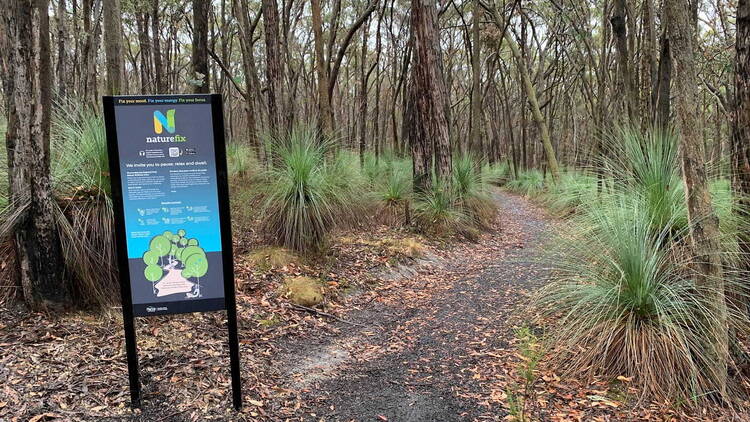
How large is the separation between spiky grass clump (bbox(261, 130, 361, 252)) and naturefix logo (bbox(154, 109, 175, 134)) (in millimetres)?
3014

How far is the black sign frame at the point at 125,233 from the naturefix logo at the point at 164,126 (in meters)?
0.12

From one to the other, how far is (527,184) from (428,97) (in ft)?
36.9

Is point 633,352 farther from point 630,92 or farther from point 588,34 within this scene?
point 588,34

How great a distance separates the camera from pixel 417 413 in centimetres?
309

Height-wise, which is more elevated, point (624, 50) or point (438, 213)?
point (624, 50)

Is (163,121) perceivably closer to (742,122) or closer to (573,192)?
(742,122)

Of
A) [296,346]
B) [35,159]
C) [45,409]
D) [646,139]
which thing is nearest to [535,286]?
[646,139]

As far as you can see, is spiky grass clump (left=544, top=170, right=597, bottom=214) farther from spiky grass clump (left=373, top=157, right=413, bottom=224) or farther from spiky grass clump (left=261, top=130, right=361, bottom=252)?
spiky grass clump (left=261, top=130, right=361, bottom=252)

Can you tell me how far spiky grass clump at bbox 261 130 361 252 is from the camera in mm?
5871

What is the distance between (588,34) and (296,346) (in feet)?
46.4

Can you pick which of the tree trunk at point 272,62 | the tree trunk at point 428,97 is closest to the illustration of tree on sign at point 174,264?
the tree trunk at point 272,62

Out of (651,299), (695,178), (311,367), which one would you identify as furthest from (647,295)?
(311,367)

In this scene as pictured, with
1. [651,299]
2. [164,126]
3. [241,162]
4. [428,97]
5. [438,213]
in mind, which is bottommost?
[651,299]

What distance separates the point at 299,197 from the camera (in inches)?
233
